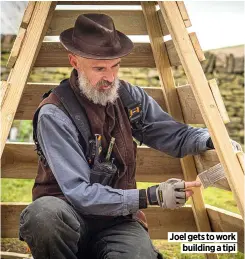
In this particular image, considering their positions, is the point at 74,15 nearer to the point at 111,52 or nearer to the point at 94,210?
the point at 111,52

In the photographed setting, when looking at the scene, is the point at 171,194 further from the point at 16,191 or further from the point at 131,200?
the point at 16,191

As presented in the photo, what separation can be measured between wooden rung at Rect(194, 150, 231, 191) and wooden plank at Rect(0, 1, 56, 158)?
51.4 inches

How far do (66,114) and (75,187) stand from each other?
17.7 inches

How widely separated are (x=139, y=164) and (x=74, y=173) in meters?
1.43

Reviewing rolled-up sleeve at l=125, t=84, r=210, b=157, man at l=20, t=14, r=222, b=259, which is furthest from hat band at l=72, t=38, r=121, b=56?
rolled-up sleeve at l=125, t=84, r=210, b=157

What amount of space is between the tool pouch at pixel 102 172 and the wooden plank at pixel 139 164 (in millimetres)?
1063

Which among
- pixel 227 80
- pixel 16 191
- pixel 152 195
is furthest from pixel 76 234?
pixel 227 80

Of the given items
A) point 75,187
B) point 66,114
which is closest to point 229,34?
point 66,114

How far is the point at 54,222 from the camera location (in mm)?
2852

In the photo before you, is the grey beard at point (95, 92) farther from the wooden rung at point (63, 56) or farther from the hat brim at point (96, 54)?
the wooden rung at point (63, 56)

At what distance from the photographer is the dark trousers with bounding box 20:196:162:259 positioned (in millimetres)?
2859

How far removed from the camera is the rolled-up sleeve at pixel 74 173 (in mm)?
2896

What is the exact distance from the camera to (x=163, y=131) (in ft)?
12.0

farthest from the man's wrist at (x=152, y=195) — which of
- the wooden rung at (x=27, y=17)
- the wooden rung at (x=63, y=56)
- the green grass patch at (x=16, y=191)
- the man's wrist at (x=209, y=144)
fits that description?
the green grass patch at (x=16, y=191)
